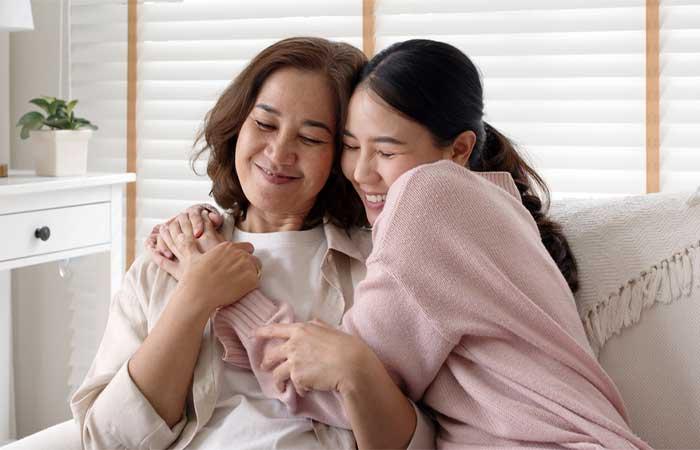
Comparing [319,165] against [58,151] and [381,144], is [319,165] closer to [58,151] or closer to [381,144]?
[381,144]

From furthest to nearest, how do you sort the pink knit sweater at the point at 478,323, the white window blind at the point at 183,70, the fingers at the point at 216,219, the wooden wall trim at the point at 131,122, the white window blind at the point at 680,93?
the wooden wall trim at the point at 131,122 → the white window blind at the point at 183,70 → the white window blind at the point at 680,93 → the fingers at the point at 216,219 → the pink knit sweater at the point at 478,323

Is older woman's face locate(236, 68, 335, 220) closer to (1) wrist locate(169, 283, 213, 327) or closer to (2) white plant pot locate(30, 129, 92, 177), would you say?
(1) wrist locate(169, 283, 213, 327)

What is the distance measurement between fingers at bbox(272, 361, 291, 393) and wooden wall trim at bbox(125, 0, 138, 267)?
183cm

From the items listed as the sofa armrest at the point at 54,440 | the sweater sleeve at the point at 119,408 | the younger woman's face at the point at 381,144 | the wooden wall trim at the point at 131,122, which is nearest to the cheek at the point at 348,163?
the younger woman's face at the point at 381,144

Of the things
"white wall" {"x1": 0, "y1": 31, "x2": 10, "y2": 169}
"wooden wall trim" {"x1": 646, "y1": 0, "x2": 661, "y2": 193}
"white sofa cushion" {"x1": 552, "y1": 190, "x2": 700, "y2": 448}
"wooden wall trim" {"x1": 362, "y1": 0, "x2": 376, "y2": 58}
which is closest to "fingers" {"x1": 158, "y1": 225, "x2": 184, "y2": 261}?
"white sofa cushion" {"x1": 552, "y1": 190, "x2": 700, "y2": 448}

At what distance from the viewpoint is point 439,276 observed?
4.04ft

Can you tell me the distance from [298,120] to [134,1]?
1678 mm

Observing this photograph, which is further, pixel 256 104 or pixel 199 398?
pixel 256 104

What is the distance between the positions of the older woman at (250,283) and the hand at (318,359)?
0.13 feet

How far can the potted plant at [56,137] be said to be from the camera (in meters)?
2.53

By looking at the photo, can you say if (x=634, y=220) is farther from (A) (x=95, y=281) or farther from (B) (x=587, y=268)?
(A) (x=95, y=281)

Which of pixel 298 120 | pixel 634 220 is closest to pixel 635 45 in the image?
pixel 634 220

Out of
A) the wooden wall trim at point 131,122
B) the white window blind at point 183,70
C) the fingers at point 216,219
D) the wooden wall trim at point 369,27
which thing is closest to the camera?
the fingers at point 216,219

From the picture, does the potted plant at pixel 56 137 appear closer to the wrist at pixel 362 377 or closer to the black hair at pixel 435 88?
the black hair at pixel 435 88
